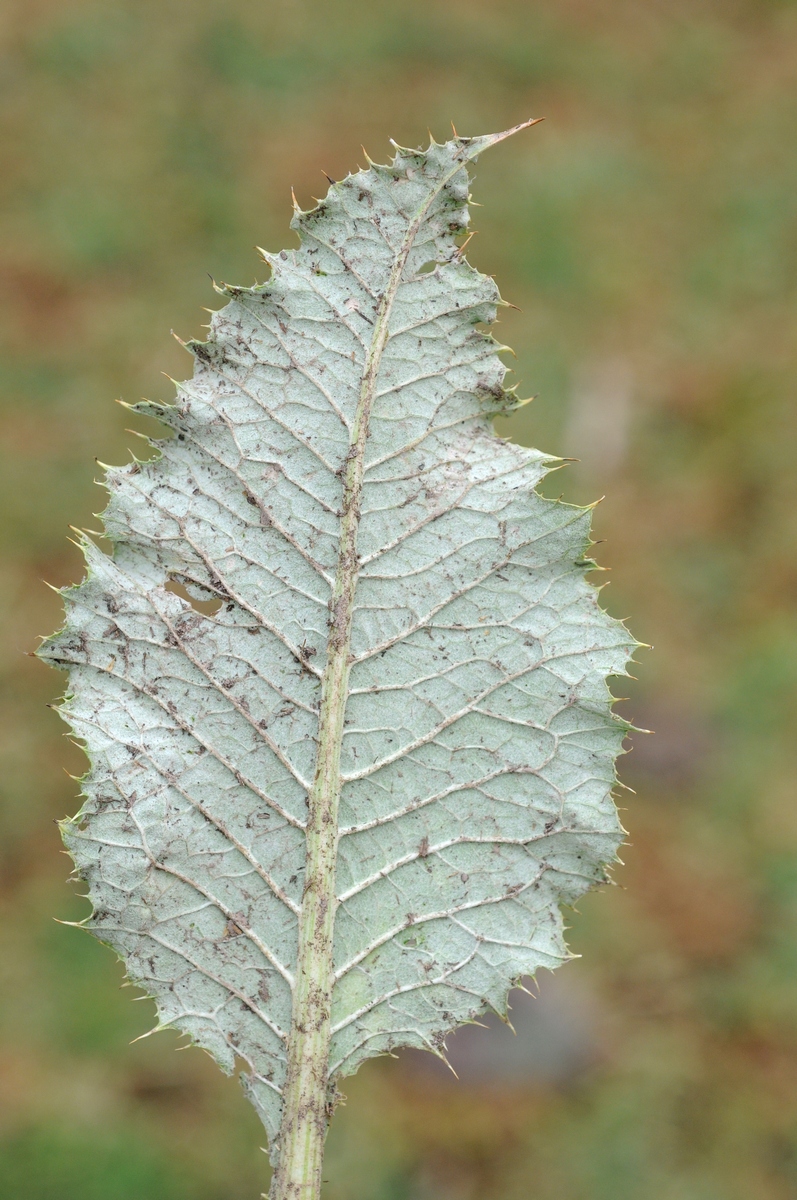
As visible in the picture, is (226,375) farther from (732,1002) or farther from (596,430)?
(596,430)

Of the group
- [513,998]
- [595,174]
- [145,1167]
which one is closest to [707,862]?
[513,998]

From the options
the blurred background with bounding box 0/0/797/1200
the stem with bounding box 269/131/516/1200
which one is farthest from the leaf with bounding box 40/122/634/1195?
the blurred background with bounding box 0/0/797/1200

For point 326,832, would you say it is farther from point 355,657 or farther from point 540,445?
point 540,445

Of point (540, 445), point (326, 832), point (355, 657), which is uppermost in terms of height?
point (540, 445)

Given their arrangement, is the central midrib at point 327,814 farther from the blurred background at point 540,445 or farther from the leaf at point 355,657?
the blurred background at point 540,445

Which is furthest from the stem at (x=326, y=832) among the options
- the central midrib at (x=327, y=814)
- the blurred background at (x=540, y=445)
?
the blurred background at (x=540, y=445)

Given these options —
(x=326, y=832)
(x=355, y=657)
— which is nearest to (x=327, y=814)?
(x=326, y=832)

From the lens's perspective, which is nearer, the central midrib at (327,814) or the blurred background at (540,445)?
the central midrib at (327,814)

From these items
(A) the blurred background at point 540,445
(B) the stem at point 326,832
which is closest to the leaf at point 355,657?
(B) the stem at point 326,832

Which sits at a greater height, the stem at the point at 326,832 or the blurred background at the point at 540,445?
the blurred background at the point at 540,445
